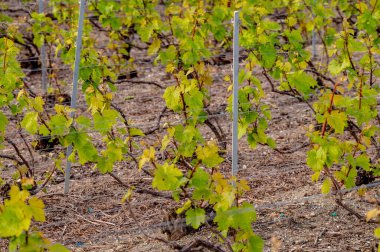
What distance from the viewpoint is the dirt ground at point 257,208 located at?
384 cm

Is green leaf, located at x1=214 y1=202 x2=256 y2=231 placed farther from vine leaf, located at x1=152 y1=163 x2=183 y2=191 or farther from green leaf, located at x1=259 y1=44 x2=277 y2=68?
green leaf, located at x1=259 y1=44 x2=277 y2=68

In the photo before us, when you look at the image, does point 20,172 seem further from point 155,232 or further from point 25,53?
point 25,53

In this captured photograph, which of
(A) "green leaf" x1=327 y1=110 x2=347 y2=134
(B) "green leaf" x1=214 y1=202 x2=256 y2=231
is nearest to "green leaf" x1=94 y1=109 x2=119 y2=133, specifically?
(B) "green leaf" x1=214 y1=202 x2=256 y2=231

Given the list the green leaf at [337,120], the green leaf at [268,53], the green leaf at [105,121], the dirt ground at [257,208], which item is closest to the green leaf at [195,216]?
the dirt ground at [257,208]

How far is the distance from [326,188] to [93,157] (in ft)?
3.95

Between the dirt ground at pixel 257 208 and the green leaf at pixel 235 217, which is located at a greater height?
the green leaf at pixel 235 217

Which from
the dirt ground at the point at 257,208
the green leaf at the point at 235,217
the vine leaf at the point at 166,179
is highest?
the vine leaf at the point at 166,179

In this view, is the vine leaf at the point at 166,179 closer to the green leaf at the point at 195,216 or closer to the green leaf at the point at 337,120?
the green leaf at the point at 195,216

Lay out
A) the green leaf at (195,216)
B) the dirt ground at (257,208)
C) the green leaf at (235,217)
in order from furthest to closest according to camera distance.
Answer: the dirt ground at (257,208) → the green leaf at (195,216) → the green leaf at (235,217)

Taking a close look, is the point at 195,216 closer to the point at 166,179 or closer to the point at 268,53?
the point at 166,179

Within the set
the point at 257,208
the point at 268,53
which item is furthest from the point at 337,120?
the point at 268,53

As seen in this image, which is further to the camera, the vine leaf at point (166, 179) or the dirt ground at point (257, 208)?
the dirt ground at point (257, 208)

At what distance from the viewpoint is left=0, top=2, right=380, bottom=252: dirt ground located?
12.6 ft

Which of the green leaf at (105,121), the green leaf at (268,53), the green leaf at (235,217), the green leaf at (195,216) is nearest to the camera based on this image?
the green leaf at (235,217)
